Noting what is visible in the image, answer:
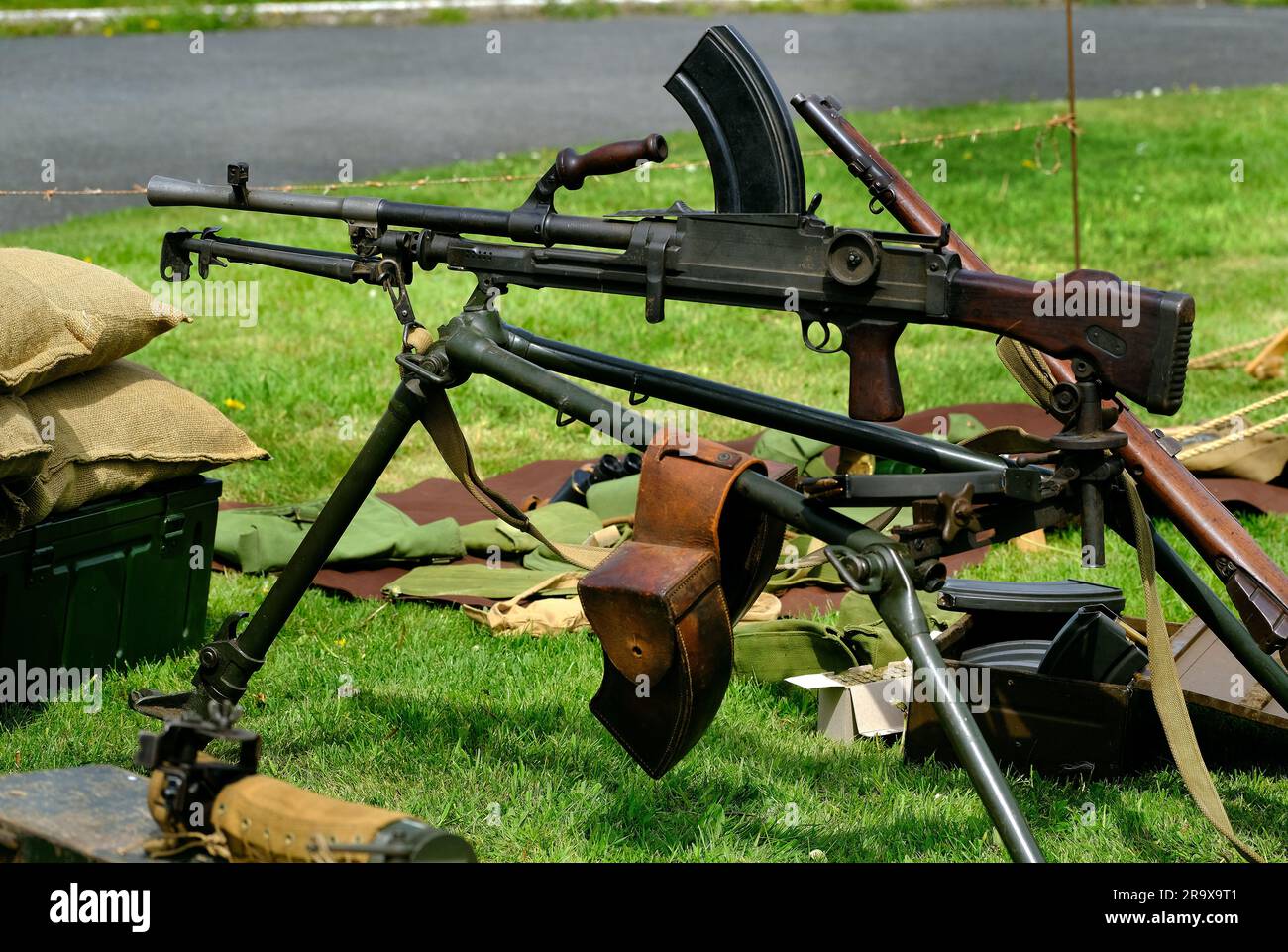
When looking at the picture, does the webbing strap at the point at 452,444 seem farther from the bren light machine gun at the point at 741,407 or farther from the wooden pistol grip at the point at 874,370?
the wooden pistol grip at the point at 874,370

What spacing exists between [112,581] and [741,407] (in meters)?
2.61

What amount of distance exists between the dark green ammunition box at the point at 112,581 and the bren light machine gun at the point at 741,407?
96cm

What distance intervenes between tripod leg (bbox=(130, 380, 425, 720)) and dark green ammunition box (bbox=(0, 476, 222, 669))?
2.96 feet

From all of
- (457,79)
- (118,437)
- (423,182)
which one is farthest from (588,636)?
(457,79)

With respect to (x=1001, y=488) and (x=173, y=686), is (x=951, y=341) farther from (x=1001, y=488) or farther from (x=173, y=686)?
(x=1001, y=488)

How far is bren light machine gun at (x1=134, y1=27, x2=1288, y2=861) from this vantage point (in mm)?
3158

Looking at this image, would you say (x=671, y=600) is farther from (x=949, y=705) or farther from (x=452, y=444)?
(x=452, y=444)

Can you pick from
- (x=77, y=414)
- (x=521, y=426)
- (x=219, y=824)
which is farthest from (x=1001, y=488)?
(x=521, y=426)

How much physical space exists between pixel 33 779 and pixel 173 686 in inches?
69.9

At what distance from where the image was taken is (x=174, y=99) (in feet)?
60.4

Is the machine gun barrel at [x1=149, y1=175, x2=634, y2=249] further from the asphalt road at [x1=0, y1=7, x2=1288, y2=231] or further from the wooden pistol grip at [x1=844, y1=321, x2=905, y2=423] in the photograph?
the asphalt road at [x1=0, y1=7, x2=1288, y2=231]

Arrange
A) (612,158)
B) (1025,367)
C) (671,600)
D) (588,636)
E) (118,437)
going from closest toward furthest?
(671,600) < (612,158) < (1025,367) < (118,437) < (588,636)

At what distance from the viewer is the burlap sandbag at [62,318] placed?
4.57 meters

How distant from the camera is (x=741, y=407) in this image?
3.50 meters
